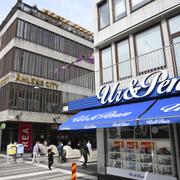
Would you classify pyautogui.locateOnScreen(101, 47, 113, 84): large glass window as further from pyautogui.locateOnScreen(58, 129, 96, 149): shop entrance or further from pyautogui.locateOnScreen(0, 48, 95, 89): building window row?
pyautogui.locateOnScreen(58, 129, 96, 149): shop entrance

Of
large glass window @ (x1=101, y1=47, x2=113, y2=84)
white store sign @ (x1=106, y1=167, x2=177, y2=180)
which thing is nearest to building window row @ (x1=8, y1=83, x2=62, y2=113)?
large glass window @ (x1=101, y1=47, x2=113, y2=84)

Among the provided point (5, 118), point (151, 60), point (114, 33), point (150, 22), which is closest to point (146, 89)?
point (151, 60)

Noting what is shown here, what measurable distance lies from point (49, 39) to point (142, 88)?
22143 mm

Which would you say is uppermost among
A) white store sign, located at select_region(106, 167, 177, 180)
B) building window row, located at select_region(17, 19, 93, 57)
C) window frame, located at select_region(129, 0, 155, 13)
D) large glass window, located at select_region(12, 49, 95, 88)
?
building window row, located at select_region(17, 19, 93, 57)

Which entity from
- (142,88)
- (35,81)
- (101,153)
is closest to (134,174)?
(101,153)

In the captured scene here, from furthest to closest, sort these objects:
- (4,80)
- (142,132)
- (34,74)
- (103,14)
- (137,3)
Answer: (34,74) < (4,80) < (103,14) < (137,3) < (142,132)

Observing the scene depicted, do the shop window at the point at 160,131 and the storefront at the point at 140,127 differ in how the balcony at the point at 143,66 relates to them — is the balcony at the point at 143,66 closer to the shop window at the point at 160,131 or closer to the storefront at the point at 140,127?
the storefront at the point at 140,127

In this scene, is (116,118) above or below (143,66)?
below

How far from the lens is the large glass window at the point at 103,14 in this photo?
13.5m

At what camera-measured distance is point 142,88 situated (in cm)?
977

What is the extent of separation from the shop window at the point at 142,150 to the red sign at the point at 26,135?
55.0 ft

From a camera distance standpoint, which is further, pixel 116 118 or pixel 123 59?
pixel 123 59

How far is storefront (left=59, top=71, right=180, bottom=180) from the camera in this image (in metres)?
8.29

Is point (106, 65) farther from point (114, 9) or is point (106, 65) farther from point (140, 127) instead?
point (140, 127)
